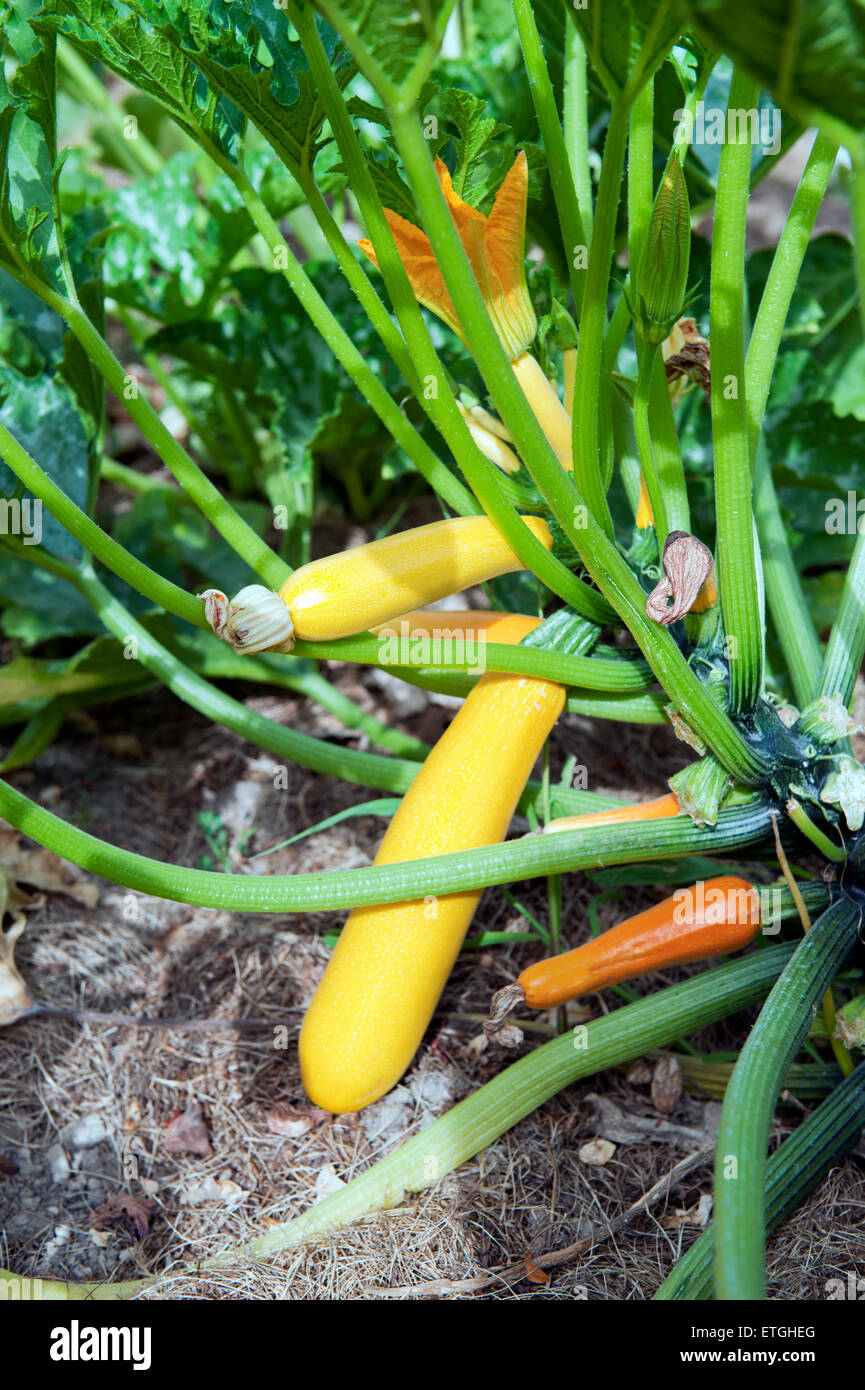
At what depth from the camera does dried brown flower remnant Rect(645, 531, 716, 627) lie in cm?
128

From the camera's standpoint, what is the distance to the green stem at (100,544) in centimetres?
127

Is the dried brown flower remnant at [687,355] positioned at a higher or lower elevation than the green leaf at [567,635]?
higher

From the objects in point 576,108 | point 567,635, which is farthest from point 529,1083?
point 576,108

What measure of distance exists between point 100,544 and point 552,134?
0.72 metres

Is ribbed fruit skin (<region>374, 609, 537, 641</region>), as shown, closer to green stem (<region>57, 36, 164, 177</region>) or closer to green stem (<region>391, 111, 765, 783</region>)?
green stem (<region>391, 111, 765, 783</region>)

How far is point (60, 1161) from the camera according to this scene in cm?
149

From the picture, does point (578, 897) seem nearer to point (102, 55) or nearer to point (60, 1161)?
point (60, 1161)

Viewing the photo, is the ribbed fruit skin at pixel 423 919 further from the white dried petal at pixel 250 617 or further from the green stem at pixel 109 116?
the green stem at pixel 109 116

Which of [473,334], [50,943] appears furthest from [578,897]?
[473,334]

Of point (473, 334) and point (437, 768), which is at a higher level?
point (473, 334)

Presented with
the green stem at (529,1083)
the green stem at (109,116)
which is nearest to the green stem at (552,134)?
the green stem at (529,1083)

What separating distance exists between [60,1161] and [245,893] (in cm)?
55

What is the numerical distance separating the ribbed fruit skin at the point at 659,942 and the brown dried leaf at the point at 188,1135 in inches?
19.8

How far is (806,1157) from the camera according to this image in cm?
127
